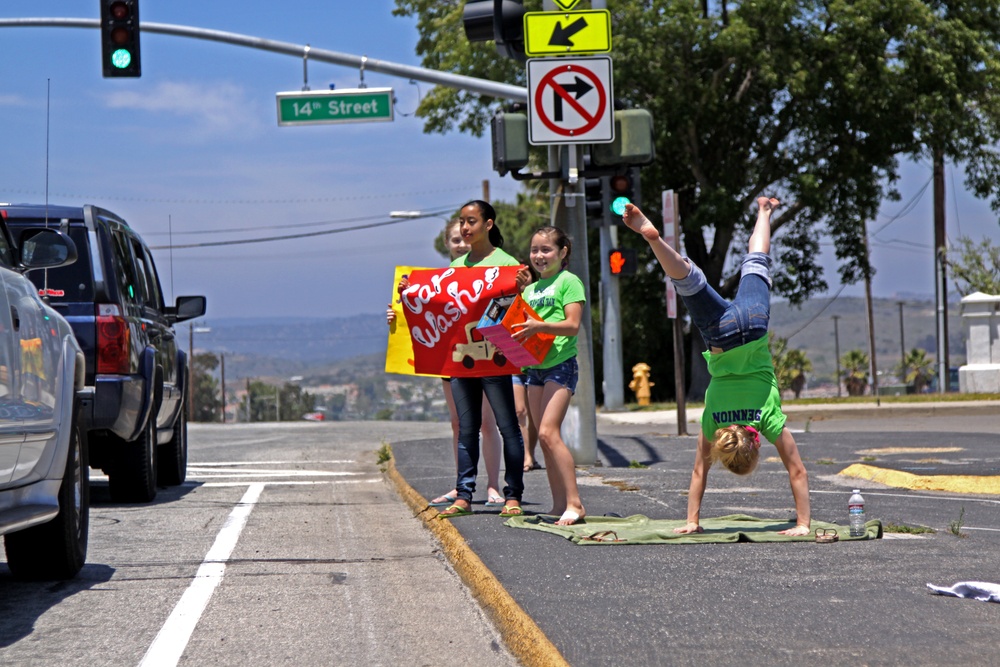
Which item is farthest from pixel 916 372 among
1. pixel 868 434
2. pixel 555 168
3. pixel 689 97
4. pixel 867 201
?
pixel 555 168

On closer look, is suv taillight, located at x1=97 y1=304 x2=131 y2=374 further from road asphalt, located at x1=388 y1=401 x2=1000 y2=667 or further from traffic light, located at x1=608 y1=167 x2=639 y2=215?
traffic light, located at x1=608 y1=167 x2=639 y2=215

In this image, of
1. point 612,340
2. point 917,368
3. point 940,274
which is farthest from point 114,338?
point 917,368

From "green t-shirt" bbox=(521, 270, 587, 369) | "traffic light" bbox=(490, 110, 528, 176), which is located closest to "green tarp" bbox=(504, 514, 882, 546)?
"green t-shirt" bbox=(521, 270, 587, 369)

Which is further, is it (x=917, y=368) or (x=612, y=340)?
(x=917, y=368)

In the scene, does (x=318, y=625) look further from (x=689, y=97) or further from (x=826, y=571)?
(x=689, y=97)

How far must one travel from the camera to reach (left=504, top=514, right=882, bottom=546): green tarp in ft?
23.2

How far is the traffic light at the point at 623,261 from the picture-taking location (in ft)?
52.9

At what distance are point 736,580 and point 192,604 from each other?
8.14 ft

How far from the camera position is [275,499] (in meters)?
10.8

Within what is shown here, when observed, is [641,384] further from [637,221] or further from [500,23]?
[637,221]

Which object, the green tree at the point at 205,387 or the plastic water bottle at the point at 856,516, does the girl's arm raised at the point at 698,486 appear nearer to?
the plastic water bottle at the point at 856,516

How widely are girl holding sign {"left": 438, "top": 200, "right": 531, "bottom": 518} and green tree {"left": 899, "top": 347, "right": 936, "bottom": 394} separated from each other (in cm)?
Result: 5984

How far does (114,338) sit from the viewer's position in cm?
956

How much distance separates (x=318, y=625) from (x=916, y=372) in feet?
208
